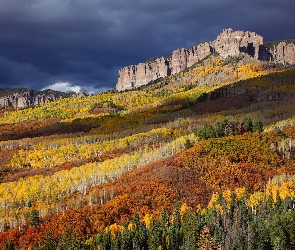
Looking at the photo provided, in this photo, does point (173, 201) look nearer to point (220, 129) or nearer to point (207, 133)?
point (207, 133)

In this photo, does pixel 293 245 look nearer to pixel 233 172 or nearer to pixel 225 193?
pixel 225 193

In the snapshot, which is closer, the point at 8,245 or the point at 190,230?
the point at 190,230

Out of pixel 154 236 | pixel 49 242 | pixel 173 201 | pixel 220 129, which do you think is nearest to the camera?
pixel 154 236

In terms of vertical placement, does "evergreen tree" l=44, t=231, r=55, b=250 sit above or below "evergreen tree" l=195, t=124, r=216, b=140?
below

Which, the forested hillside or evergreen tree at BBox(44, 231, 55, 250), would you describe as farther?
evergreen tree at BBox(44, 231, 55, 250)

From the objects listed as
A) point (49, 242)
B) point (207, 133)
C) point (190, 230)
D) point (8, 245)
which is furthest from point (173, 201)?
point (207, 133)

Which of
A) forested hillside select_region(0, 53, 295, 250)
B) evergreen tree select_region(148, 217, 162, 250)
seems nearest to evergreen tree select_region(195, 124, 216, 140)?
forested hillside select_region(0, 53, 295, 250)

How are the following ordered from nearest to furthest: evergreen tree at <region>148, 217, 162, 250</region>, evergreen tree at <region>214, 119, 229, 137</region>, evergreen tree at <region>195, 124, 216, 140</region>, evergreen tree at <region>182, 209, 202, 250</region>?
1. evergreen tree at <region>182, 209, 202, 250</region>
2. evergreen tree at <region>148, 217, 162, 250</region>
3. evergreen tree at <region>195, 124, 216, 140</region>
4. evergreen tree at <region>214, 119, 229, 137</region>

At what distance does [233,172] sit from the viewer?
375 feet

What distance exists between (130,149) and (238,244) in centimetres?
12128

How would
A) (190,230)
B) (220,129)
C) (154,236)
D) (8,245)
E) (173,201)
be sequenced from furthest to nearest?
(220,129) → (173,201) → (8,245) → (190,230) → (154,236)

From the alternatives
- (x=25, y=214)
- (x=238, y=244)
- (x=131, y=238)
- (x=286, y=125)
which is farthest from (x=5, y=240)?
(x=286, y=125)

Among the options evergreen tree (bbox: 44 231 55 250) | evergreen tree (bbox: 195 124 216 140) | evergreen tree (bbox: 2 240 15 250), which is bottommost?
evergreen tree (bbox: 2 240 15 250)

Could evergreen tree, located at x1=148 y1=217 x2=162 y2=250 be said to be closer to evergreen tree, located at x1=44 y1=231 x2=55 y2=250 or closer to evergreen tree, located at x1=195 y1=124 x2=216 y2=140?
evergreen tree, located at x1=44 y1=231 x2=55 y2=250
